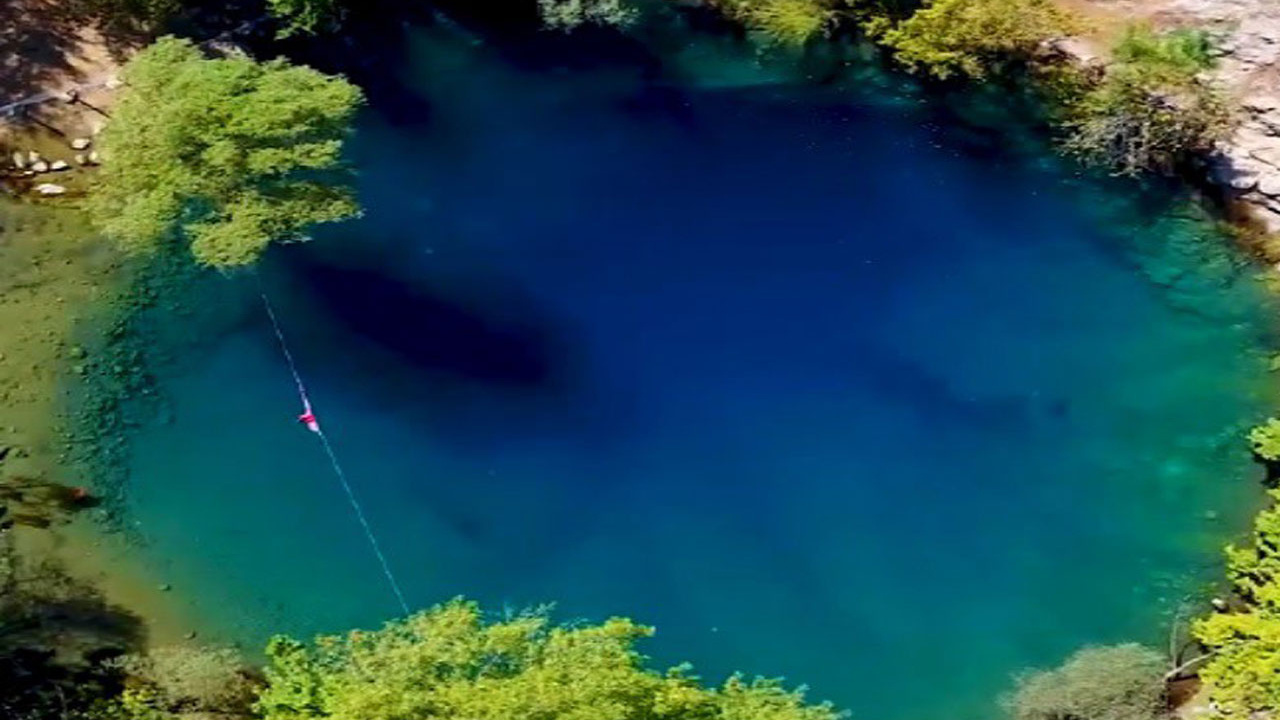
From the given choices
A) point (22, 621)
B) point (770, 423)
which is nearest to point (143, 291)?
point (22, 621)

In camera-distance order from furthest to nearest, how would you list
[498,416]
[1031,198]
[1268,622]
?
[1031,198]
[498,416]
[1268,622]

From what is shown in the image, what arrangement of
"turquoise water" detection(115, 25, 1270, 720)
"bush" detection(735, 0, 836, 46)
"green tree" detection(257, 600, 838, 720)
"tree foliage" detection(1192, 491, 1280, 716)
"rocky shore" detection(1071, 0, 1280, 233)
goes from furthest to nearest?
1. "bush" detection(735, 0, 836, 46)
2. "rocky shore" detection(1071, 0, 1280, 233)
3. "turquoise water" detection(115, 25, 1270, 720)
4. "tree foliage" detection(1192, 491, 1280, 716)
5. "green tree" detection(257, 600, 838, 720)

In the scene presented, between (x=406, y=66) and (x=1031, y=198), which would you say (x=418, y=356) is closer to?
(x=406, y=66)

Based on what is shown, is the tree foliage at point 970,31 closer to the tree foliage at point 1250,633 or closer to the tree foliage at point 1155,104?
the tree foliage at point 1155,104

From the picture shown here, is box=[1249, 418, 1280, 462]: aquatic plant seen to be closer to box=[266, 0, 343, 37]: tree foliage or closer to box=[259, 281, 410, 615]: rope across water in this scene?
box=[259, 281, 410, 615]: rope across water

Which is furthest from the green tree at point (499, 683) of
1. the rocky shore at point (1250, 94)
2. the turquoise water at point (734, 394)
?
the rocky shore at point (1250, 94)

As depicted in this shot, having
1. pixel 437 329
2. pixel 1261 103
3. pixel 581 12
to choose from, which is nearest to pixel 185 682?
pixel 437 329

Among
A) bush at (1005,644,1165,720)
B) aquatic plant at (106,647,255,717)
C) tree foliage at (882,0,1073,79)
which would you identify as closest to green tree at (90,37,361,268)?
aquatic plant at (106,647,255,717)
